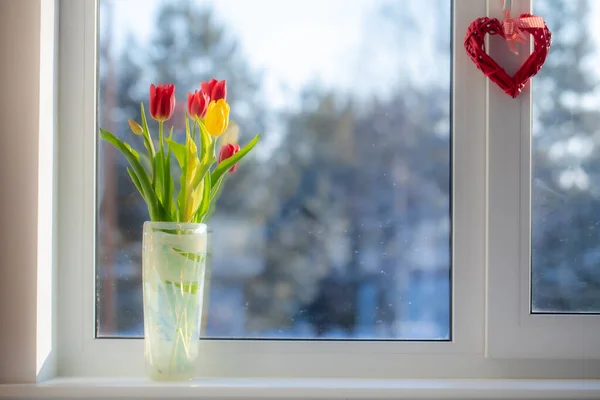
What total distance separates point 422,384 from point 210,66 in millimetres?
727

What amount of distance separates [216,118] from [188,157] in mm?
89

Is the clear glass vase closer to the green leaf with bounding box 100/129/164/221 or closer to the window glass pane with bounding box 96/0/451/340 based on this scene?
the green leaf with bounding box 100/129/164/221

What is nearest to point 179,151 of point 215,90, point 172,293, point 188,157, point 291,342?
point 188,157

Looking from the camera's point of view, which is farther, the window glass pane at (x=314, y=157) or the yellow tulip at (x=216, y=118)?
the window glass pane at (x=314, y=157)

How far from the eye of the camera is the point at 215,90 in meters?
1.35

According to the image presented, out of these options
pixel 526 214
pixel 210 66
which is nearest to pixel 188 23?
pixel 210 66

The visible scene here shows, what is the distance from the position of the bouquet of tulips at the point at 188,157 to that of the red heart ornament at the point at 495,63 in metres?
0.44

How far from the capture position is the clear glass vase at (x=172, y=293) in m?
1.30

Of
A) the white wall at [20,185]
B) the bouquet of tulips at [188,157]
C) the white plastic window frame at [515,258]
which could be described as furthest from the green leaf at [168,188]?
the white plastic window frame at [515,258]

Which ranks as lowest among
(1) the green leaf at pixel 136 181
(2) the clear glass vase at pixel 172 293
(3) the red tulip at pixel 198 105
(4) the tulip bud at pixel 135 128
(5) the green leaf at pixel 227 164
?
(2) the clear glass vase at pixel 172 293

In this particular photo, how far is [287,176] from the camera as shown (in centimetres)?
146

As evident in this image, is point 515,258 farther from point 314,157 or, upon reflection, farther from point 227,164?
point 227,164

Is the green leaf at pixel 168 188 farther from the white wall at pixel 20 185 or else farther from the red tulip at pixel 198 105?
the white wall at pixel 20 185

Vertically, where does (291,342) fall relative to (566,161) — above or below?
below
